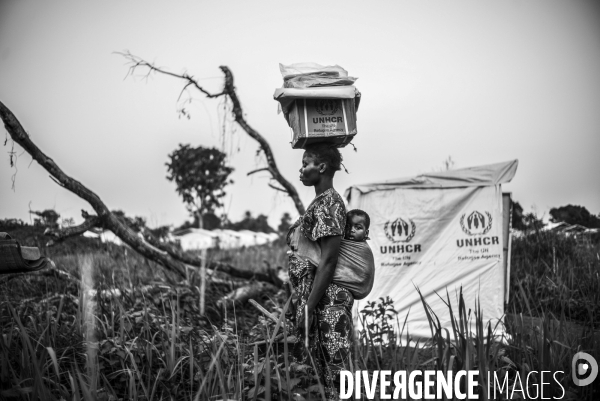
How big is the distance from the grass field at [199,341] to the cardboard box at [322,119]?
0.97 m

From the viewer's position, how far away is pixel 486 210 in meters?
5.10

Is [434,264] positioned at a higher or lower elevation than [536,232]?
lower

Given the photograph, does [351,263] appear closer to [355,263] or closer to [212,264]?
[355,263]

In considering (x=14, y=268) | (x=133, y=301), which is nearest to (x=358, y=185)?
(x=133, y=301)

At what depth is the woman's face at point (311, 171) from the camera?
94.2 inches

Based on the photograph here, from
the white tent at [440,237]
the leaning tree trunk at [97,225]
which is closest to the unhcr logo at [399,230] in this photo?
the white tent at [440,237]

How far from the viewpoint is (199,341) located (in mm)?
2912

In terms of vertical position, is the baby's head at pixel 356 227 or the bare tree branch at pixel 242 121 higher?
the bare tree branch at pixel 242 121

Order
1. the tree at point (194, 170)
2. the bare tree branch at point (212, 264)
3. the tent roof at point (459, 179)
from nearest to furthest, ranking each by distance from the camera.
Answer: the tent roof at point (459, 179) → the bare tree branch at point (212, 264) → the tree at point (194, 170)

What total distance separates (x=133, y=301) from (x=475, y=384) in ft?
10.6

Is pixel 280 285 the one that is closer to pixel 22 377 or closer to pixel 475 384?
pixel 22 377

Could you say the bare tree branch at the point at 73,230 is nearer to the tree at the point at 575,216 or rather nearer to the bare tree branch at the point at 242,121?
the bare tree branch at the point at 242,121

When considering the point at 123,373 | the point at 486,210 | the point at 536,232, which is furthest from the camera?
the point at 536,232

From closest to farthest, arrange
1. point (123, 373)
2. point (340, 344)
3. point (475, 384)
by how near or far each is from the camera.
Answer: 1. point (475, 384)
2. point (340, 344)
3. point (123, 373)
